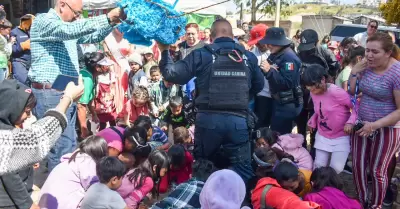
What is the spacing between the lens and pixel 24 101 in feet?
7.79

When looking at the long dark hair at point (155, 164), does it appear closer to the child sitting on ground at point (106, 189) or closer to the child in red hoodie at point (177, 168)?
the child in red hoodie at point (177, 168)

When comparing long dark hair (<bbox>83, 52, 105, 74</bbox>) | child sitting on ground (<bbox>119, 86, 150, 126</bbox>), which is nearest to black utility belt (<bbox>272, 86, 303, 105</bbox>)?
child sitting on ground (<bbox>119, 86, 150, 126</bbox>)

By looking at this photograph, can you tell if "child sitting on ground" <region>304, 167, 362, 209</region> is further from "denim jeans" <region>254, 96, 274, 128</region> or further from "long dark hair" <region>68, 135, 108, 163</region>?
"long dark hair" <region>68, 135, 108, 163</region>

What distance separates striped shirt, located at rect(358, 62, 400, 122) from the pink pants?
16 cm

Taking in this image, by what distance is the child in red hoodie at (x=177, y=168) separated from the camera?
185 inches

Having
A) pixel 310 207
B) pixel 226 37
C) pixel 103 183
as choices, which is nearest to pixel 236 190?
pixel 310 207

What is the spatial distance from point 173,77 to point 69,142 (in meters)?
1.13

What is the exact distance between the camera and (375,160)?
3871 mm

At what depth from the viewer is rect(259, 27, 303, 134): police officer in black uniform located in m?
4.82

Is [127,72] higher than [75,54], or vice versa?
[75,54]

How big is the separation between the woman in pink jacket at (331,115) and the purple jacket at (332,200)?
69 cm

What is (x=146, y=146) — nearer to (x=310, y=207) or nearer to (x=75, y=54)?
(x=75, y=54)

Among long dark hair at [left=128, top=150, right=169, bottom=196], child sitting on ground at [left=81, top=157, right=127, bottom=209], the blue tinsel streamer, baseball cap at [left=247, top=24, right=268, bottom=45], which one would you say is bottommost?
long dark hair at [left=128, top=150, right=169, bottom=196]

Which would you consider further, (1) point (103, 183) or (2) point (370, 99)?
(2) point (370, 99)
